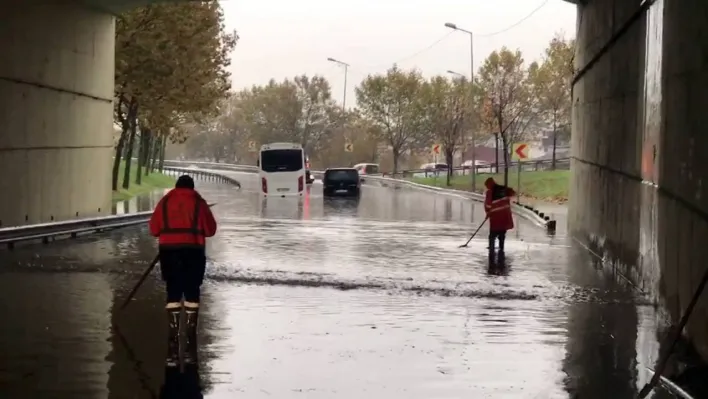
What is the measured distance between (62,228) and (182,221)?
13.0 metres

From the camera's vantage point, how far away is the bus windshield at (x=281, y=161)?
155 ft

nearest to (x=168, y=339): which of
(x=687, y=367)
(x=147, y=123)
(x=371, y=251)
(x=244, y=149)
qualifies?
(x=687, y=367)

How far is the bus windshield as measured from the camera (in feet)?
155

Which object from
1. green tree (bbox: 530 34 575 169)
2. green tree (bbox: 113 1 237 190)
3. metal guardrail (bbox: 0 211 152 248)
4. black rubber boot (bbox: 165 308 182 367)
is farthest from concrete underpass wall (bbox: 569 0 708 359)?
green tree (bbox: 530 34 575 169)

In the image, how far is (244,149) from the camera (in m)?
115

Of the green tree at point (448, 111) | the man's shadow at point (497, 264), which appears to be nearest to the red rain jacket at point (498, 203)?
the man's shadow at point (497, 264)

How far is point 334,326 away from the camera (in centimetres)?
1057

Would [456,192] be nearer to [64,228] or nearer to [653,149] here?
[64,228]

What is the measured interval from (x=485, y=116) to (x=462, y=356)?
175ft

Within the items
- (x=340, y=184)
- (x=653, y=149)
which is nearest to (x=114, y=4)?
(x=653, y=149)

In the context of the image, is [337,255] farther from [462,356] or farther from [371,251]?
[462,356]

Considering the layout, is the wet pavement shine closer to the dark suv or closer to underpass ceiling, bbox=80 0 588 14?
underpass ceiling, bbox=80 0 588 14

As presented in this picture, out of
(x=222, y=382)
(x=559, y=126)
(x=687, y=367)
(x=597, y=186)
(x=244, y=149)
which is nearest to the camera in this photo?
(x=222, y=382)

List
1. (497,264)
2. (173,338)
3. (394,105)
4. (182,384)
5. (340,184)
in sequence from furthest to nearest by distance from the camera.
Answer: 1. (394,105)
2. (340,184)
3. (497,264)
4. (173,338)
5. (182,384)
